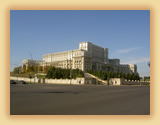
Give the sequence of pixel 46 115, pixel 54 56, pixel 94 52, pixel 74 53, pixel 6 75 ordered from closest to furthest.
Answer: pixel 46 115, pixel 6 75, pixel 74 53, pixel 94 52, pixel 54 56

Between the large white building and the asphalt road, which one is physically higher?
the large white building

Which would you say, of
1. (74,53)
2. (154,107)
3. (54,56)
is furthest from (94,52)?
(154,107)

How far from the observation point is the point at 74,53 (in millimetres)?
136500

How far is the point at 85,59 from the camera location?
5020 inches

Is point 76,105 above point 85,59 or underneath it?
underneath

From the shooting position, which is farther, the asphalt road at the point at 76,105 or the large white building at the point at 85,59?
the large white building at the point at 85,59

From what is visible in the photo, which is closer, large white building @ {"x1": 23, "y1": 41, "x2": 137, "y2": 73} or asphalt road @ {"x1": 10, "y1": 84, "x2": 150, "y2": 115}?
asphalt road @ {"x1": 10, "y1": 84, "x2": 150, "y2": 115}

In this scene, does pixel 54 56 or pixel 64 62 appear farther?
pixel 54 56

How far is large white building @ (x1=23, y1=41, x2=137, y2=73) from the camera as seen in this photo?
422 ft

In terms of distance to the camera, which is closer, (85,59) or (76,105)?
(76,105)

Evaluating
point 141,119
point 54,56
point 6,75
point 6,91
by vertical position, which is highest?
point 54,56

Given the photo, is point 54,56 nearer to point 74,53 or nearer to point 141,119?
point 74,53

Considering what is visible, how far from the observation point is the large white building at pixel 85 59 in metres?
128

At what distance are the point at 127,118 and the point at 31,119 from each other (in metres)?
3.73
